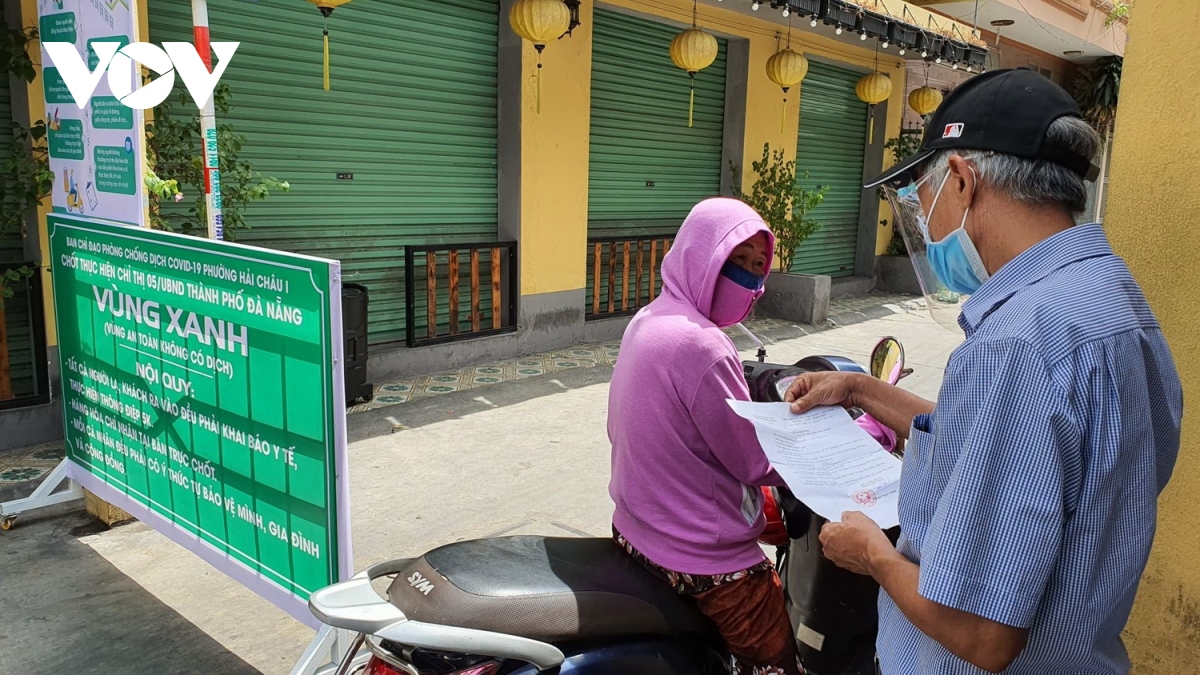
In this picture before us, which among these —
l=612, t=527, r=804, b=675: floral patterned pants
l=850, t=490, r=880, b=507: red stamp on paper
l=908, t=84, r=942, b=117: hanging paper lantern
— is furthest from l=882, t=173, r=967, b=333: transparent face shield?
l=908, t=84, r=942, b=117: hanging paper lantern

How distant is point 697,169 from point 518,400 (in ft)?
16.2

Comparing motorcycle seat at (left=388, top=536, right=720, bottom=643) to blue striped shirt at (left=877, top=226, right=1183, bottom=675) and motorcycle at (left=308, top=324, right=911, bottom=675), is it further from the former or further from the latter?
blue striped shirt at (left=877, top=226, right=1183, bottom=675)

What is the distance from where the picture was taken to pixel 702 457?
81.8 inches

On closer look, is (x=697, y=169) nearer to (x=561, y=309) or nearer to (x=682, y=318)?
(x=561, y=309)

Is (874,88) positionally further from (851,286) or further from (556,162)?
(556,162)

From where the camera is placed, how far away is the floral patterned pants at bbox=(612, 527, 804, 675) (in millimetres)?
2100

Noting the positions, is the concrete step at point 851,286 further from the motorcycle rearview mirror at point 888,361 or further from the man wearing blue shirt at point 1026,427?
the man wearing blue shirt at point 1026,427

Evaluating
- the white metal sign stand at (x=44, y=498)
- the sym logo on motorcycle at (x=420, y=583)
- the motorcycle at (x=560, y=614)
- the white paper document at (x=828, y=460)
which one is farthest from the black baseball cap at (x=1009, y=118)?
the white metal sign stand at (x=44, y=498)

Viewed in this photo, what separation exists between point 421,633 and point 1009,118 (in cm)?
143

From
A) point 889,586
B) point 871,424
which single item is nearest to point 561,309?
point 871,424

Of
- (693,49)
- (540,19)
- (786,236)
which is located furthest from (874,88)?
(540,19)

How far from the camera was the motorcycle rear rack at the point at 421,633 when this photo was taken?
5.80 ft

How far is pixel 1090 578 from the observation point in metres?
1.24

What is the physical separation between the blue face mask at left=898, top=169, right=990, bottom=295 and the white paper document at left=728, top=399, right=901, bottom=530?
436 mm
